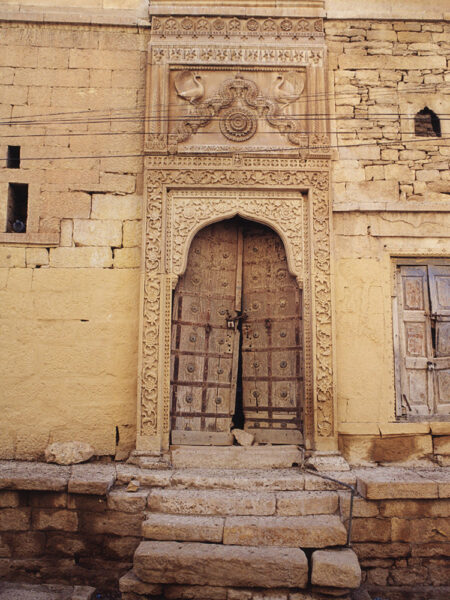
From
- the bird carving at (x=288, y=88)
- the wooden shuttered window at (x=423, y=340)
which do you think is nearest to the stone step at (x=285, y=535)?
the wooden shuttered window at (x=423, y=340)

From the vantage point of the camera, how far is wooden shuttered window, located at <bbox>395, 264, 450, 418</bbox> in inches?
201

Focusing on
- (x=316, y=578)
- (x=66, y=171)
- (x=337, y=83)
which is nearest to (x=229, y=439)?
(x=316, y=578)

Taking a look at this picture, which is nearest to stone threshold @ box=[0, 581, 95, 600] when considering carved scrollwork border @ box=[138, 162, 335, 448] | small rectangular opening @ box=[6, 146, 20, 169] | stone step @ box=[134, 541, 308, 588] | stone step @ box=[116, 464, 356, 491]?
stone step @ box=[134, 541, 308, 588]

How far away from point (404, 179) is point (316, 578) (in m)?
4.15

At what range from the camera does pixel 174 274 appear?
5051mm

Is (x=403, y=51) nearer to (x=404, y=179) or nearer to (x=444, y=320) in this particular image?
(x=404, y=179)

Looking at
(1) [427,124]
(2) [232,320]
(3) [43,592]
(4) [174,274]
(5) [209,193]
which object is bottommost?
(3) [43,592]

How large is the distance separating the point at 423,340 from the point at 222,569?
10.5 ft

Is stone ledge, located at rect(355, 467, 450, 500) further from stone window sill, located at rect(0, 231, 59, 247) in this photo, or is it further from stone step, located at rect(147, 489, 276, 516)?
stone window sill, located at rect(0, 231, 59, 247)

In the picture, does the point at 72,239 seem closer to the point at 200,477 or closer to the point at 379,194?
the point at 200,477

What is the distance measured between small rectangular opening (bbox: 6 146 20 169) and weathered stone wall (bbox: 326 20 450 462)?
3673 mm

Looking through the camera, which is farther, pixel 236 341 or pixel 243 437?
pixel 236 341

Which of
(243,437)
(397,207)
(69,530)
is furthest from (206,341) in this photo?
(397,207)

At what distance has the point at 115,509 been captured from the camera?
4.27 metres
